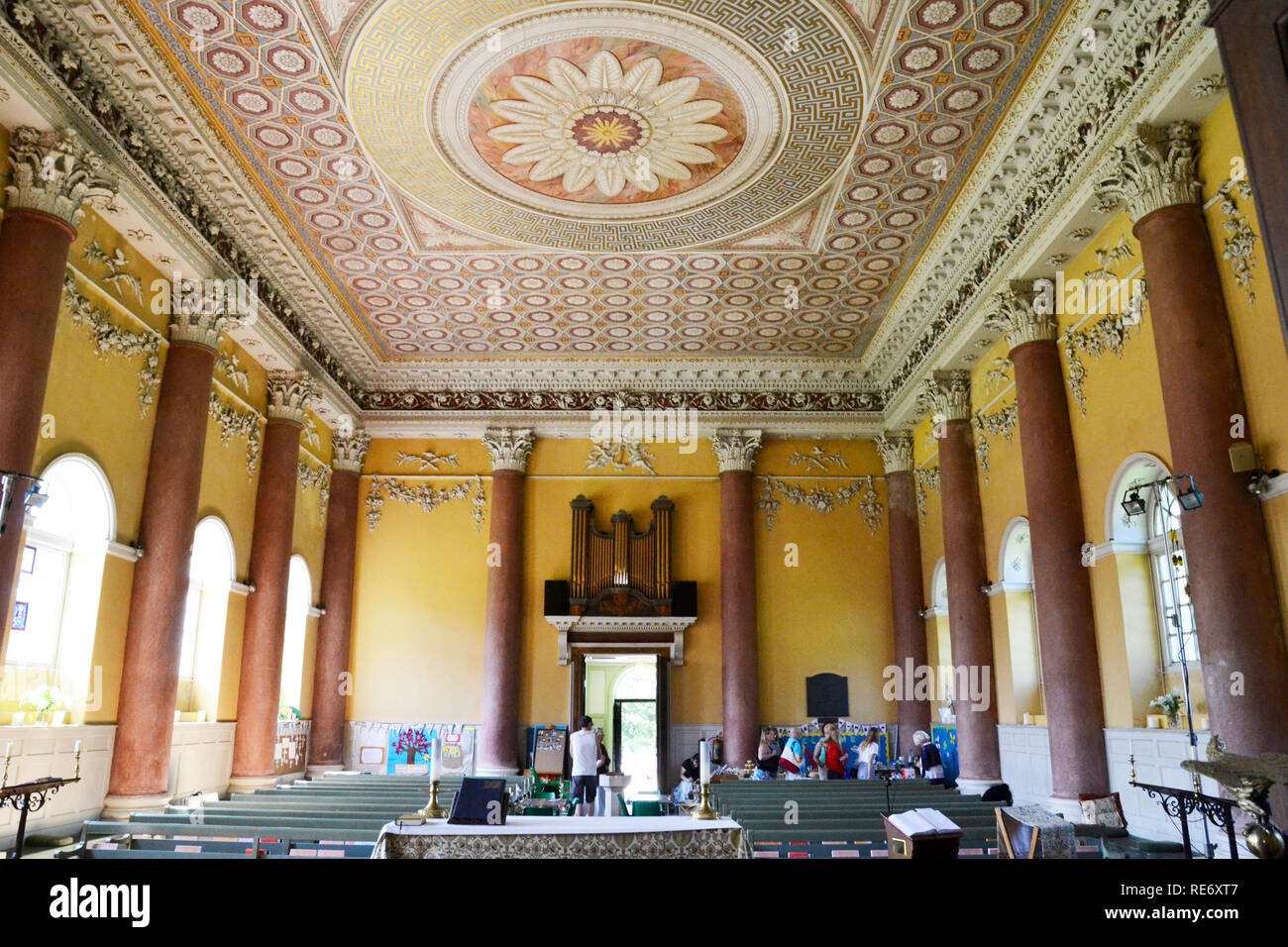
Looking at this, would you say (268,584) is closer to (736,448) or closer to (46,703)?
(46,703)

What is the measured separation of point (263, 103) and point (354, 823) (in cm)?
758

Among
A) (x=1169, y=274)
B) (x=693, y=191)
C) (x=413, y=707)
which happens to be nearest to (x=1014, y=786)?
(x=1169, y=274)

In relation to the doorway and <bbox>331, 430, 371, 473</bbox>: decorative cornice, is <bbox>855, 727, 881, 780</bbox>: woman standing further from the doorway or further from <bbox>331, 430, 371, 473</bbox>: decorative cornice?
<bbox>331, 430, 371, 473</bbox>: decorative cornice

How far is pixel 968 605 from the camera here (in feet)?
40.5

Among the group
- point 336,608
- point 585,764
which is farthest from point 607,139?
point 336,608

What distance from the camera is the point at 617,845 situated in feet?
17.6

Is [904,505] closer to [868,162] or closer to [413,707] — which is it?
[868,162]

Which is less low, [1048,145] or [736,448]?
[1048,145]

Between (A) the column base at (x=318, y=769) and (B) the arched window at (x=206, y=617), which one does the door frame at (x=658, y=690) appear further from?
(B) the arched window at (x=206, y=617)

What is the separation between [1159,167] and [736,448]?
9708 millimetres

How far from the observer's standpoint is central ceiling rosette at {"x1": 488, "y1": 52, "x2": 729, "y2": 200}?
356 inches

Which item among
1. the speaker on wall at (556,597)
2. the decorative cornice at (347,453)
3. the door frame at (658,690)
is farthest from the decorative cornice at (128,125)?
the door frame at (658,690)

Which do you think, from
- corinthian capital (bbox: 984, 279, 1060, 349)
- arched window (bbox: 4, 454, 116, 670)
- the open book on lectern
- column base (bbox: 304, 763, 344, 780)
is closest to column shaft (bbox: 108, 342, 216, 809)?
arched window (bbox: 4, 454, 116, 670)

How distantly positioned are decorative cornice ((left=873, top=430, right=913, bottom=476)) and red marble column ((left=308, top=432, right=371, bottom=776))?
10.3 meters
